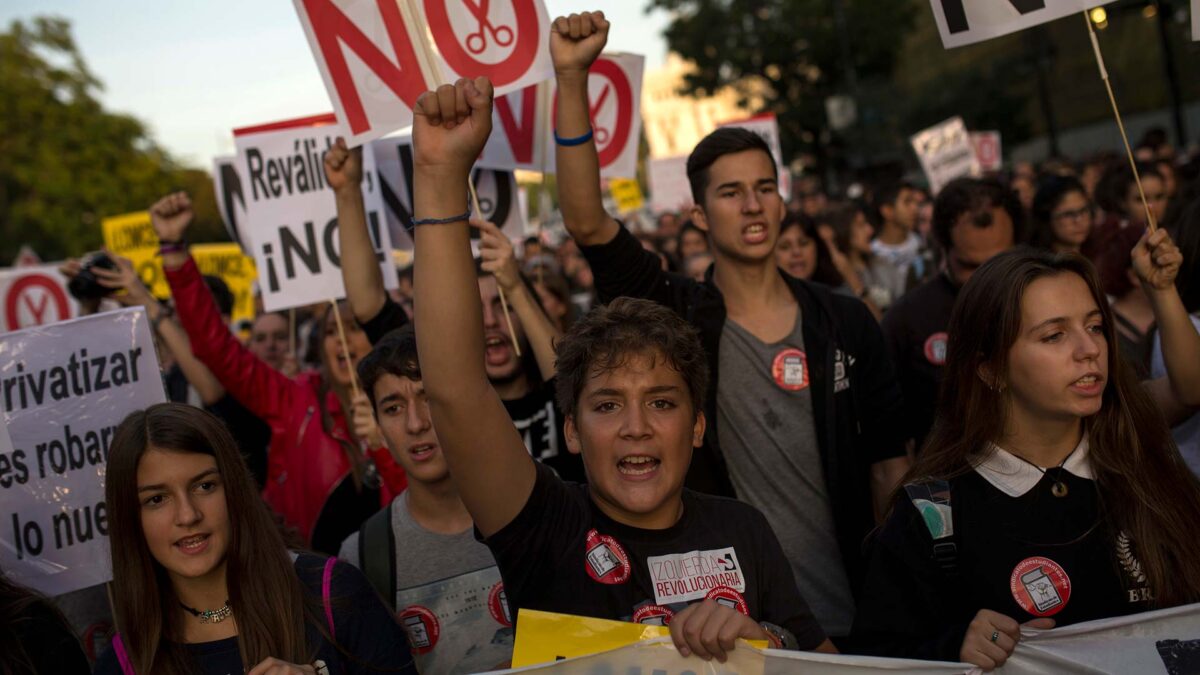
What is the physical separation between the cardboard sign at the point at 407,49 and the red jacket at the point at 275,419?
3.64ft

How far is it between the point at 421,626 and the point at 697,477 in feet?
3.05

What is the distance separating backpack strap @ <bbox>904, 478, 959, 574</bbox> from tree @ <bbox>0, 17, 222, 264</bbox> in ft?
152

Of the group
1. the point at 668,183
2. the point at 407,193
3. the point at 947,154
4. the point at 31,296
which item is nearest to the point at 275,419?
the point at 407,193

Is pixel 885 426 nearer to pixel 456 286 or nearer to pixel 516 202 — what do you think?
pixel 456 286

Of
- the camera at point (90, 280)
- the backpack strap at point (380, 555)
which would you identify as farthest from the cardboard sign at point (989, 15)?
the camera at point (90, 280)

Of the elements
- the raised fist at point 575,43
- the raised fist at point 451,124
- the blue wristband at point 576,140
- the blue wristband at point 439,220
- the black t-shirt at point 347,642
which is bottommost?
the black t-shirt at point 347,642

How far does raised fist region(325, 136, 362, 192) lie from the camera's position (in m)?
4.36

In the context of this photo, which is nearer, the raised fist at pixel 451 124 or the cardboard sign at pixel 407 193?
the raised fist at pixel 451 124

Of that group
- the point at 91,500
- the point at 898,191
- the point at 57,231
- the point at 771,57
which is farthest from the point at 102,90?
the point at 91,500

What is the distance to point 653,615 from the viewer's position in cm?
256

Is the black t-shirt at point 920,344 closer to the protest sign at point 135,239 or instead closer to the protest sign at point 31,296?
the protest sign at point 31,296

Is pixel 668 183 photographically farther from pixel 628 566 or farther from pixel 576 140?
pixel 628 566

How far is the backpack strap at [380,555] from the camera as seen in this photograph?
3297 millimetres

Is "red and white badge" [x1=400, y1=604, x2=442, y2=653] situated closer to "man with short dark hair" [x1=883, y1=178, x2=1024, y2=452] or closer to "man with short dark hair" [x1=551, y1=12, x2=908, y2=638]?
"man with short dark hair" [x1=551, y1=12, x2=908, y2=638]
